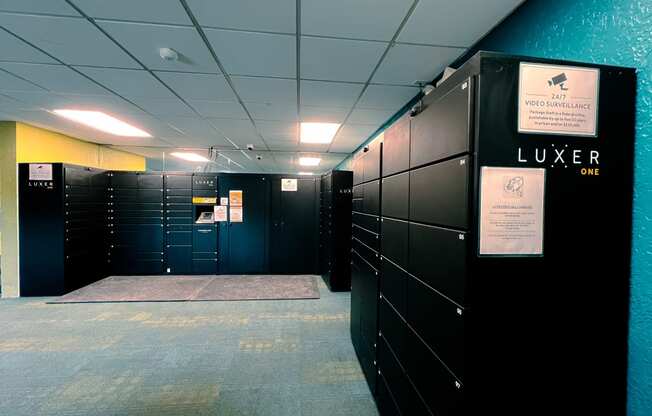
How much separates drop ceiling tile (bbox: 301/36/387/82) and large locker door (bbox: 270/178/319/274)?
300 centimetres

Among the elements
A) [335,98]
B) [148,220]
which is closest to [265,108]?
[335,98]

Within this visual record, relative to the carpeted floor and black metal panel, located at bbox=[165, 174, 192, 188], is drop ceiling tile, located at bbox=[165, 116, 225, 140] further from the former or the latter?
the carpeted floor

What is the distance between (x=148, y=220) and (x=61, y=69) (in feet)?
10.6

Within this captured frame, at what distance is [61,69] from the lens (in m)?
2.31

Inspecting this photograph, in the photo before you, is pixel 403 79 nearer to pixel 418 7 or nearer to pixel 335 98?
pixel 335 98

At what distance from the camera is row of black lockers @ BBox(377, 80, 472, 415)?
939mm

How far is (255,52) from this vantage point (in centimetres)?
200

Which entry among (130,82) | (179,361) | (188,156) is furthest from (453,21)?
(188,156)

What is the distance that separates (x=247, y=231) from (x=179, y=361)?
9.83 ft

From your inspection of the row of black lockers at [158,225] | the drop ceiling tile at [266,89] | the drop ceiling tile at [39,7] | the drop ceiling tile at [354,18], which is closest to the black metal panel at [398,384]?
the drop ceiling tile at [354,18]

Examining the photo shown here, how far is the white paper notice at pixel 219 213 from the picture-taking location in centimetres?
511

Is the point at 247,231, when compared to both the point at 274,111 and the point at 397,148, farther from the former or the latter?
the point at 397,148

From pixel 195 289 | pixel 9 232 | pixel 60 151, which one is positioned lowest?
pixel 195 289

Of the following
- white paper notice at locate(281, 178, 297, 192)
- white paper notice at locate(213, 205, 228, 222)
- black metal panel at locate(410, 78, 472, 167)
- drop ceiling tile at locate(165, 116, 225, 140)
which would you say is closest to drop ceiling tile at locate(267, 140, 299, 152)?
white paper notice at locate(281, 178, 297, 192)
